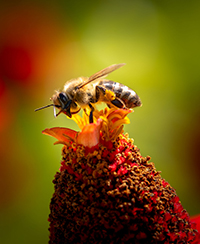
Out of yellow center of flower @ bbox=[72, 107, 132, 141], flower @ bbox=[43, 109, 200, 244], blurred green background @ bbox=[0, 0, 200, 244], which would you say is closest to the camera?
flower @ bbox=[43, 109, 200, 244]

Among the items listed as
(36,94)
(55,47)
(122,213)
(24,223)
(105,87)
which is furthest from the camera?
(55,47)

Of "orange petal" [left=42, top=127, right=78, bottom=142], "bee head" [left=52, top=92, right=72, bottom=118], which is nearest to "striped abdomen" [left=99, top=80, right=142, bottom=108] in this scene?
"bee head" [left=52, top=92, right=72, bottom=118]

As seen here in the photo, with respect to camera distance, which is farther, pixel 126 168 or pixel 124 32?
pixel 124 32

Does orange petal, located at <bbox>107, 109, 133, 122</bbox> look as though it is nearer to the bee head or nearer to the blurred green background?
the bee head

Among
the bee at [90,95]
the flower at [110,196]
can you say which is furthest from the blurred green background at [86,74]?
the flower at [110,196]

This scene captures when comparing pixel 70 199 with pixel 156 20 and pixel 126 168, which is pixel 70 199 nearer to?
pixel 126 168

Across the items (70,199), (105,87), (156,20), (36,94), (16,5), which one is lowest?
(70,199)

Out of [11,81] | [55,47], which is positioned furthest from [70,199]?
[55,47]

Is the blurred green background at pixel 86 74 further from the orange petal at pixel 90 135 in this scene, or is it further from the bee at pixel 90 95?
the orange petal at pixel 90 135
